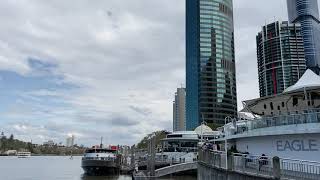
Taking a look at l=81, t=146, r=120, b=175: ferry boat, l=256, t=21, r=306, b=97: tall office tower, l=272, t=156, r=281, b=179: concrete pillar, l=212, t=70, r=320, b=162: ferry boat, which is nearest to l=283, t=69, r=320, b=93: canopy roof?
l=212, t=70, r=320, b=162: ferry boat

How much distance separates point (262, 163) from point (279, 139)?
13.4 feet

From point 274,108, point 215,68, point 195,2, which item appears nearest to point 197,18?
point 195,2

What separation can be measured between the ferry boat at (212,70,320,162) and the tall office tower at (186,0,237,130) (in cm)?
Answer: 13567

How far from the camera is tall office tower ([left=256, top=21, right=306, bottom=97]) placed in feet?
524

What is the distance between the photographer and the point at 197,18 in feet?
618

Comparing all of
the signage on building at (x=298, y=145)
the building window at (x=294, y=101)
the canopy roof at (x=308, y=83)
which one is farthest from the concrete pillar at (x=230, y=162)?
the building window at (x=294, y=101)

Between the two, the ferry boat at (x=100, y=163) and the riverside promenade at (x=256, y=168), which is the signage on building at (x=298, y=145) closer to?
the riverside promenade at (x=256, y=168)

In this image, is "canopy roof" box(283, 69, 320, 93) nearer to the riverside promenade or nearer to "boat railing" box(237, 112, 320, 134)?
"boat railing" box(237, 112, 320, 134)

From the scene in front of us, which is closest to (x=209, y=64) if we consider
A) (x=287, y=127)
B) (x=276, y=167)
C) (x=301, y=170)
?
(x=287, y=127)

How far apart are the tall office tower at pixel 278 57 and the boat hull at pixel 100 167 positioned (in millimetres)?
102596

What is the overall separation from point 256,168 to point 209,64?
161m

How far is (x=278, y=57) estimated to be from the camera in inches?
6412

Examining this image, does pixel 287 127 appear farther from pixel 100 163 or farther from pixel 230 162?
pixel 100 163

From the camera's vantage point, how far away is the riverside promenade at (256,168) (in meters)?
18.6
